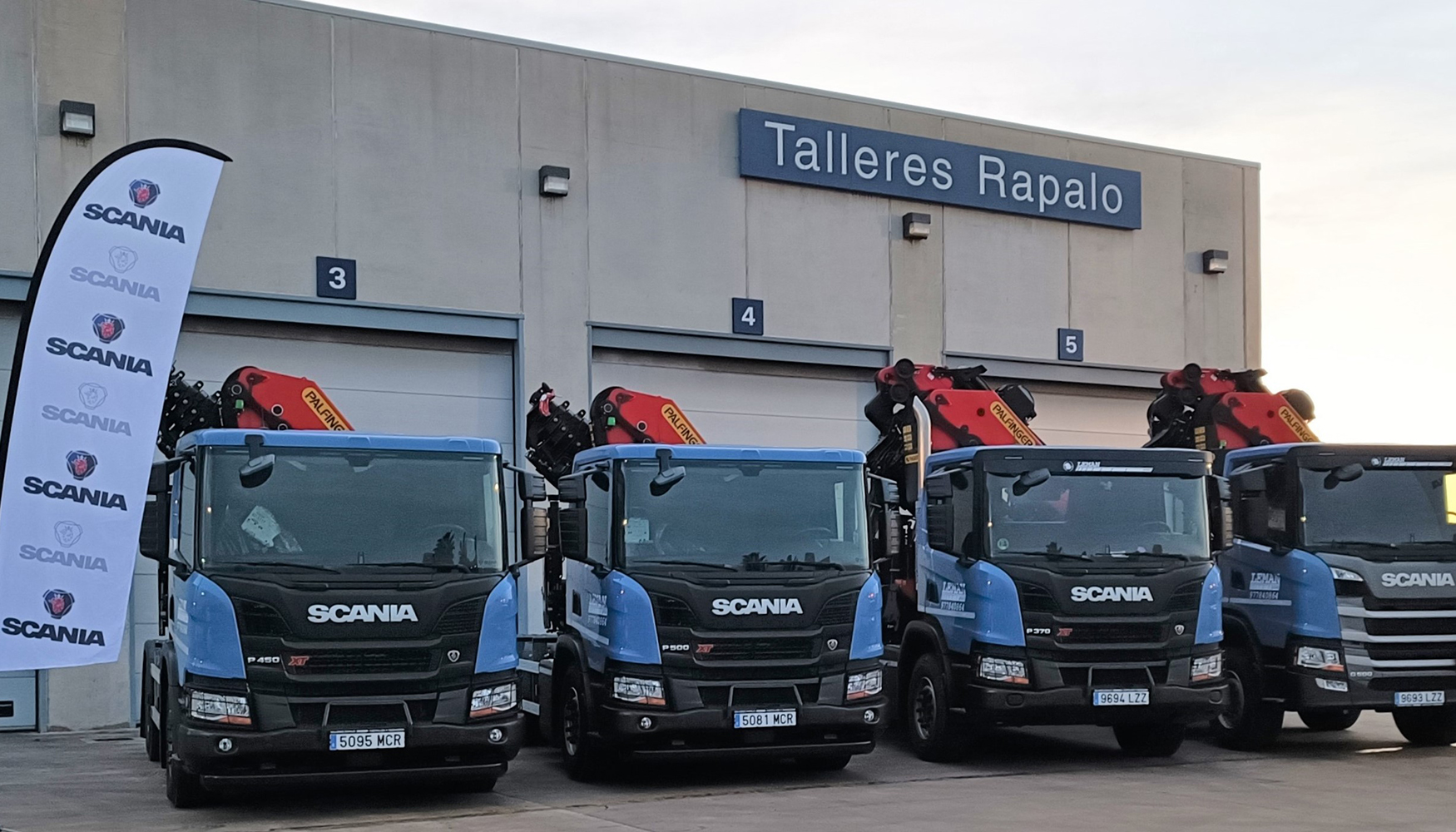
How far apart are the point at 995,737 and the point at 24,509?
819 centimetres

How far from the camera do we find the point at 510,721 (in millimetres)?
10156

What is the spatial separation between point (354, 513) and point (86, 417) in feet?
8.85

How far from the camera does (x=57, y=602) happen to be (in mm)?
11328

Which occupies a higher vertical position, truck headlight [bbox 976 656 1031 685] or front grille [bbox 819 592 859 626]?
front grille [bbox 819 592 859 626]

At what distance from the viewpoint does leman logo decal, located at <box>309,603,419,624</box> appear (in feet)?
31.8

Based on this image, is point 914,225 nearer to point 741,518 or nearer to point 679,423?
point 679,423

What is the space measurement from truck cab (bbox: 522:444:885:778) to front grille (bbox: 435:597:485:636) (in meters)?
1.15

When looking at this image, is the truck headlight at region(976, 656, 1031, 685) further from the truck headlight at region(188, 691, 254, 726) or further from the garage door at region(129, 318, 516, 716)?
the garage door at region(129, 318, 516, 716)

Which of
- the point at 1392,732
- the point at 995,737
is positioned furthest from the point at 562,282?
the point at 1392,732

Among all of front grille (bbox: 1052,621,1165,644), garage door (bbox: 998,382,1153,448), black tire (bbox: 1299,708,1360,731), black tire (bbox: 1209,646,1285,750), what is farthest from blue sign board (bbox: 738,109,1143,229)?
front grille (bbox: 1052,621,1165,644)

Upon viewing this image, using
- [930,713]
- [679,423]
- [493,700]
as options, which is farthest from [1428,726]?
[493,700]

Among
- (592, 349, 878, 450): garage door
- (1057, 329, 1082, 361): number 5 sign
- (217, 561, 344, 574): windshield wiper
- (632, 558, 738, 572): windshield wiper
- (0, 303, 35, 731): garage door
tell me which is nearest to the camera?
(217, 561, 344, 574): windshield wiper

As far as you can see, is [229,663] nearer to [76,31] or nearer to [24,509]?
[24,509]

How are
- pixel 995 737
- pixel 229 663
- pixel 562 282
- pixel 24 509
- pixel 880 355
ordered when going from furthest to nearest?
pixel 880 355
pixel 562 282
pixel 995 737
pixel 24 509
pixel 229 663
